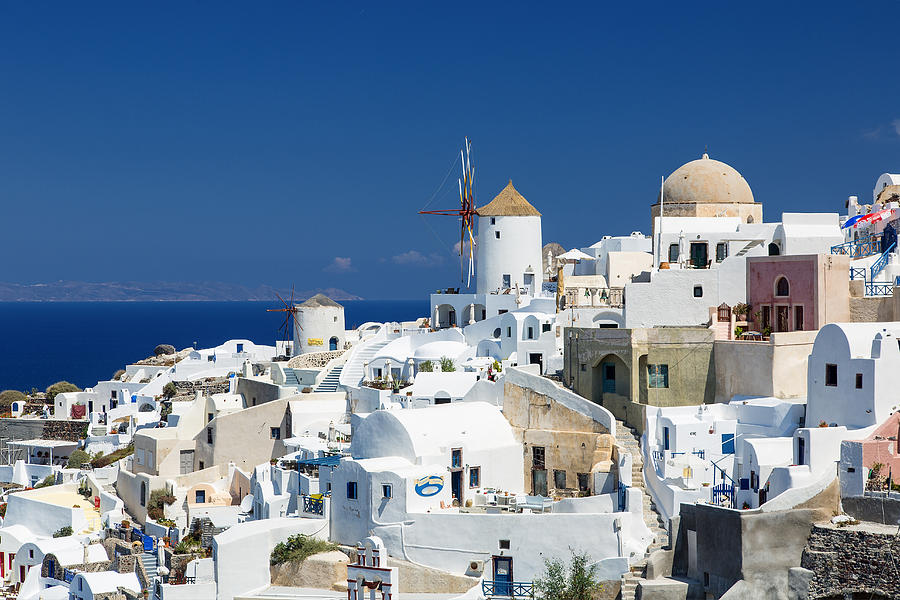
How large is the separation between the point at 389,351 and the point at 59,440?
16.1 metres

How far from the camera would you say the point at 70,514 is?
37.0 meters

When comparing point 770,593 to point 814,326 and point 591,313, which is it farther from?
point 591,313

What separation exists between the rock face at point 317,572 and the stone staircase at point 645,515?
696cm

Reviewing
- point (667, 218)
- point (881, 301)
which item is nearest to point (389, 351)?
point (667, 218)

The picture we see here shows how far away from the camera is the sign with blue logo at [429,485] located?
27641 millimetres

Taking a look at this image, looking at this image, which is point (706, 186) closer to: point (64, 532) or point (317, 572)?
point (317, 572)

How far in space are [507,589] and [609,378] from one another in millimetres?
8510

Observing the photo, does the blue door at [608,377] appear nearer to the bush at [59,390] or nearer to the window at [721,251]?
the window at [721,251]

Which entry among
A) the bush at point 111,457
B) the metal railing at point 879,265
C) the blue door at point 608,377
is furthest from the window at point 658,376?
the bush at point 111,457

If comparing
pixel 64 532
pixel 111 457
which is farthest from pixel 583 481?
pixel 111 457

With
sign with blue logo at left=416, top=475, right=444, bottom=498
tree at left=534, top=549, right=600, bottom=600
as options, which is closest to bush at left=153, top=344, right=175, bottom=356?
sign with blue logo at left=416, top=475, right=444, bottom=498

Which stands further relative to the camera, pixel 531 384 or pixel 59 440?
pixel 59 440

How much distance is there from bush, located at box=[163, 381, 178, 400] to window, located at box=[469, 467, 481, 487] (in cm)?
2384

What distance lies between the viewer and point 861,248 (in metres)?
36.9
